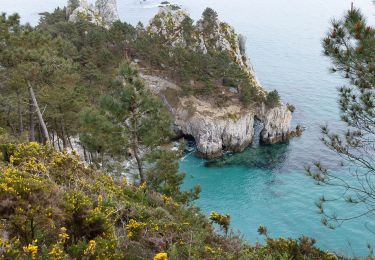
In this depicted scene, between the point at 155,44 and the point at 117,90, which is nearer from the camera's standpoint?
the point at 117,90

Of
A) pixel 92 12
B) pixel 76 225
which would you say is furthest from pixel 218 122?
pixel 76 225

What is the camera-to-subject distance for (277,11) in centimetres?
13388

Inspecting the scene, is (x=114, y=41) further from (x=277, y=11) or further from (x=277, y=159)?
(x=277, y=11)

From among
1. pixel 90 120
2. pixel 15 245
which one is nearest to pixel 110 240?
pixel 15 245

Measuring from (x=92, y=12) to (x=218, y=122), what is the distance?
3861 cm

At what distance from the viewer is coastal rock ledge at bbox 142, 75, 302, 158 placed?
51.7 meters

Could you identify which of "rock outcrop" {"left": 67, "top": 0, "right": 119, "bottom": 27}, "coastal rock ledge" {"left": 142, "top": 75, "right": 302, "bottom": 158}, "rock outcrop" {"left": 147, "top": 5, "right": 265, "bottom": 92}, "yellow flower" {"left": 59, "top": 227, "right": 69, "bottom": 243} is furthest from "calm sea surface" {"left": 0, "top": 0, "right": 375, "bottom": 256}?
"rock outcrop" {"left": 67, "top": 0, "right": 119, "bottom": 27}

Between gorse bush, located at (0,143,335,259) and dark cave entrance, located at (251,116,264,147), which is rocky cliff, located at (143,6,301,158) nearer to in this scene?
dark cave entrance, located at (251,116,264,147)

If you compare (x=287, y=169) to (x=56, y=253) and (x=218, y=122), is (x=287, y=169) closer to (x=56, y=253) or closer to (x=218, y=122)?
(x=218, y=122)

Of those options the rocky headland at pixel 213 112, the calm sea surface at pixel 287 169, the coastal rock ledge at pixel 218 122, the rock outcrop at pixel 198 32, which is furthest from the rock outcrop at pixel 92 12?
the calm sea surface at pixel 287 169

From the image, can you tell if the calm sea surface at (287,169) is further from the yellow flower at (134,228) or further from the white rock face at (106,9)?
the white rock face at (106,9)

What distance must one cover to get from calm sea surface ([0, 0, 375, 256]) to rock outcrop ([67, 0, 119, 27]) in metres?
23.8

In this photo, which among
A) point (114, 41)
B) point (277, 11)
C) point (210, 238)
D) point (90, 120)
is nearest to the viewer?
point (210, 238)

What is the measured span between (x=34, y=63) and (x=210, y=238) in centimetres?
1631
